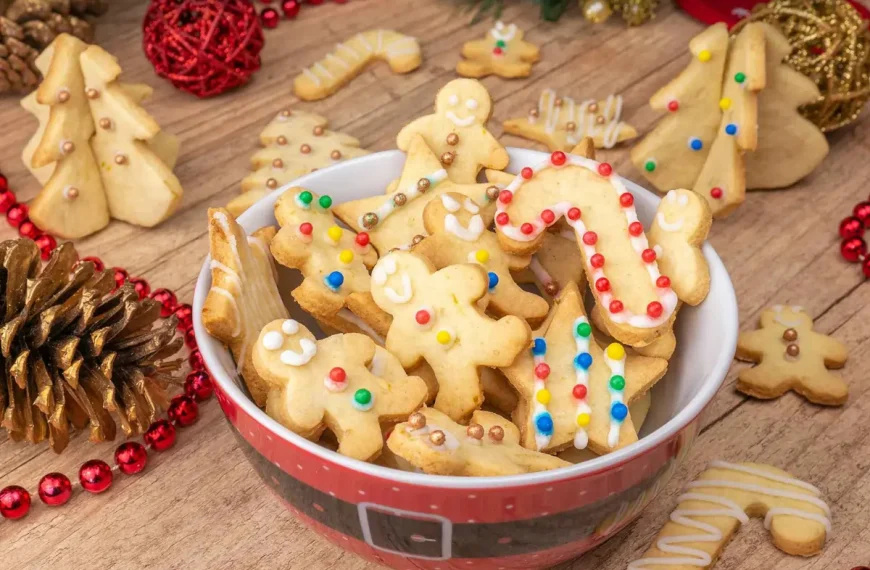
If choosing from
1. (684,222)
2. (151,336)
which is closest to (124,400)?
(151,336)

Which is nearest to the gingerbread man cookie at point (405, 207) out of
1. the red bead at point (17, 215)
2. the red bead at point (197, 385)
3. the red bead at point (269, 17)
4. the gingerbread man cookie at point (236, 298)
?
the gingerbread man cookie at point (236, 298)

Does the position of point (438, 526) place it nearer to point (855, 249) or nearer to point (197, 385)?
point (197, 385)

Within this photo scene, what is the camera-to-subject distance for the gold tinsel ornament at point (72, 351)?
0.81 m

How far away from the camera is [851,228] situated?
1073mm

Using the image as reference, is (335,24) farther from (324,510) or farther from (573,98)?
(324,510)

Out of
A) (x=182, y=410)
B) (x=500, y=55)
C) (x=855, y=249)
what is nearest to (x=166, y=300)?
(x=182, y=410)

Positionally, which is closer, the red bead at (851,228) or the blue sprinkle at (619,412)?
the blue sprinkle at (619,412)

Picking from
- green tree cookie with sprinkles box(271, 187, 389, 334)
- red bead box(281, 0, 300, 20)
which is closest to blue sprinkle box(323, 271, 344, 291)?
green tree cookie with sprinkles box(271, 187, 389, 334)

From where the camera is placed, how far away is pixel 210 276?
2.46 ft

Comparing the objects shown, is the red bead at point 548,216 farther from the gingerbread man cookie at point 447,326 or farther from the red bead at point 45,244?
the red bead at point 45,244

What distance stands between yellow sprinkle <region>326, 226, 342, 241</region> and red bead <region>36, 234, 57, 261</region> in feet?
1.39

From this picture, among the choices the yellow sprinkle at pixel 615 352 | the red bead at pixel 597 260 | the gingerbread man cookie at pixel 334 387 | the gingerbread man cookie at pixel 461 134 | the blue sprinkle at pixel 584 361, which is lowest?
the gingerbread man cookie at pixel 334 387

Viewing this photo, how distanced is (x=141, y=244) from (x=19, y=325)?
295mm

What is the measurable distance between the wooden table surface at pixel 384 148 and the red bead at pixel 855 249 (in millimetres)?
13
